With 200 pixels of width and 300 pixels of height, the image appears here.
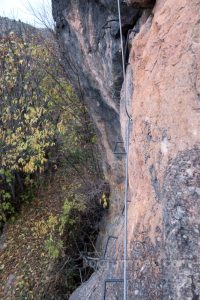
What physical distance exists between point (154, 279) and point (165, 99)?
1.39 metres

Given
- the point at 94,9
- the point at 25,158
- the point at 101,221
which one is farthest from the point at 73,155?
the point at 94,9

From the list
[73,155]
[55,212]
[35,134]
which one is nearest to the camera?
[35,134]

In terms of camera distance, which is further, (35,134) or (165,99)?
(35,134)

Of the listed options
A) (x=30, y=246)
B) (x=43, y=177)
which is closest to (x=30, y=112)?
(x=43, y=177)

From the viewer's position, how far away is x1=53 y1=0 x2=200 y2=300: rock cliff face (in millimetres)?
1991

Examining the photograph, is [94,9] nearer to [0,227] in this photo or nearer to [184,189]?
[184,189]

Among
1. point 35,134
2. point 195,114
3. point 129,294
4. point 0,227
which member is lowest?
point 0,227

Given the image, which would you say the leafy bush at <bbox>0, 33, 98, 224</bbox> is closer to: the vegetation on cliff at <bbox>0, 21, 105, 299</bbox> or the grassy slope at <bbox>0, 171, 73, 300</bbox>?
the vegetation on cliff at <bbox>0, 21, 105, 299</bbox>

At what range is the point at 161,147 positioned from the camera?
241 cm

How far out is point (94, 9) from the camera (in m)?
4.13

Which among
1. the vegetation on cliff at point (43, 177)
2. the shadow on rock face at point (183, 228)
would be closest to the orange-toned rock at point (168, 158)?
the shadow on rock face at point (183, 228)

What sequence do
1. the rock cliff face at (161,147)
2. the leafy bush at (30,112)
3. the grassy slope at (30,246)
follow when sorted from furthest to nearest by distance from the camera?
the leafy bush at (30,112), the grassy slope at (30,246), the rock cliff face at (161,147)

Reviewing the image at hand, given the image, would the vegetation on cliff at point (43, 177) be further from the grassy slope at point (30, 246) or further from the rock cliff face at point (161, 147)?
the rock cliff face at point (161, 147)

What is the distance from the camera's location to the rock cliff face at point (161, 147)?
199 cm
